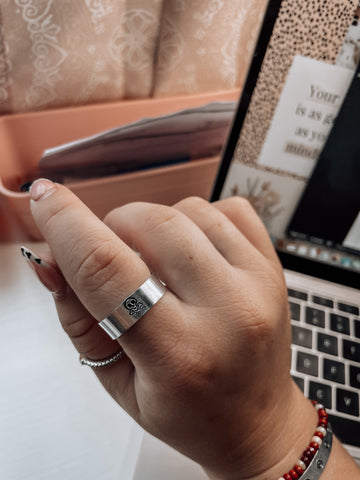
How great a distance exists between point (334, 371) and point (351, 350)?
0.04 m

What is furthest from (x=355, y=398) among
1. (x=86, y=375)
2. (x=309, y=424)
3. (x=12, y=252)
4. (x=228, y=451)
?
(x=12, y=252)

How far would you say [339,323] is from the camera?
525 mm

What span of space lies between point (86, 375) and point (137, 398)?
0.14 m

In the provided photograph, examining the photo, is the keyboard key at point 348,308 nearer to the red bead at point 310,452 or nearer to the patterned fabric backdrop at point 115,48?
the red bead at point 310,452

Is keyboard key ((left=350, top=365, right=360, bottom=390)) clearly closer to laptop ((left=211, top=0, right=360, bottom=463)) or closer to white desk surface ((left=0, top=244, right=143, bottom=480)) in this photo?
laptop ((left=211, top=0, right=360, bottom=463))

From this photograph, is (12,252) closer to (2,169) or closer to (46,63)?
(2,169)

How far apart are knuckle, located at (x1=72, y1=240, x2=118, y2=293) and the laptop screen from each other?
0.85 feet

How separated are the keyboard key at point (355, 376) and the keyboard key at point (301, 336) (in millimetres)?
61

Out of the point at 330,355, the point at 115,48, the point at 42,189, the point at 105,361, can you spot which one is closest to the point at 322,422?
the point at 330,355

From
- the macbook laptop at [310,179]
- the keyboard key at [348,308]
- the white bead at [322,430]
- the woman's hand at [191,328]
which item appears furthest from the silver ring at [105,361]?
the keyboard key at [348,308]

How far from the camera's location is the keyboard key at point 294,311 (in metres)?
0.52

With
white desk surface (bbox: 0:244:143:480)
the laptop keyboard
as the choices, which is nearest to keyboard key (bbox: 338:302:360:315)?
the laptop keyboard

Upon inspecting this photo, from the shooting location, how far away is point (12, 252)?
55cm

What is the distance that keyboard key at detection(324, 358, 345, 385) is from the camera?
477 mm
